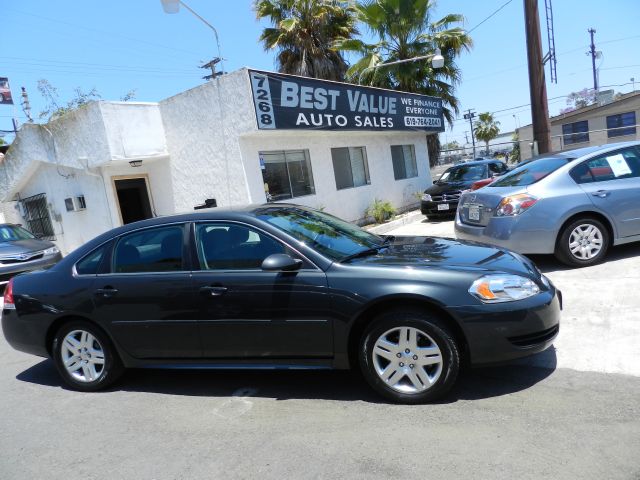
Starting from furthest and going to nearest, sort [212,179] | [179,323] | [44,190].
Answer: [44,190], [212,179], [179,323]

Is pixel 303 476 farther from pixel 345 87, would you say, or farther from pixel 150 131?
pixel 345 87

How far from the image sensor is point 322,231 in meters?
4.07

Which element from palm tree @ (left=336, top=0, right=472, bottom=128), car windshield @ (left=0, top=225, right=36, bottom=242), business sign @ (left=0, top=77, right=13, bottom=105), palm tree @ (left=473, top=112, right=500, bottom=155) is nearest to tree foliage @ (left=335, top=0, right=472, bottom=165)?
palm tree @ (left=336, top=0, right=472, bottom=128)

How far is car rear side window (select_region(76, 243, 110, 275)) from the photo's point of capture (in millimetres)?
4223

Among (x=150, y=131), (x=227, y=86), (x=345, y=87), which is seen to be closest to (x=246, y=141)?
(x=227, y=86)

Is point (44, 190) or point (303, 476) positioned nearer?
point (303, 476)

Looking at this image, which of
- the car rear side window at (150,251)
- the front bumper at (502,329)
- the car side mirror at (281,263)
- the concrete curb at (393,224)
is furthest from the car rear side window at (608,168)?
the concrete curb at (393,224)

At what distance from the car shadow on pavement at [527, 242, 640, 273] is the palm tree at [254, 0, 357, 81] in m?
15.3

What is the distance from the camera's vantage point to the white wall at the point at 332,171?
447 inches

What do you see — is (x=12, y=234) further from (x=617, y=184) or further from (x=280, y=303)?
(x=617, y=184)

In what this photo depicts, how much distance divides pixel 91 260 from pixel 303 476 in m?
2.71

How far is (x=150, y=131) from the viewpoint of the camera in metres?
11.7

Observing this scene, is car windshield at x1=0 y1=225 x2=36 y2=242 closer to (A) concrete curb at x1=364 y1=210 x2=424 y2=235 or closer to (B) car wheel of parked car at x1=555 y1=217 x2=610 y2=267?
(A) concrete curb at x1=364 y1=210 x2=424 y2=235

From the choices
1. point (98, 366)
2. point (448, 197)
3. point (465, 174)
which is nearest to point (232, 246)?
point (98, 366)
